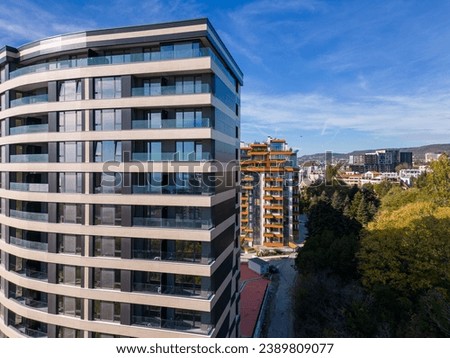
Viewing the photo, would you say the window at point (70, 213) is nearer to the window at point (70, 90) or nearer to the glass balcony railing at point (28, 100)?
the window at point (70, 90)

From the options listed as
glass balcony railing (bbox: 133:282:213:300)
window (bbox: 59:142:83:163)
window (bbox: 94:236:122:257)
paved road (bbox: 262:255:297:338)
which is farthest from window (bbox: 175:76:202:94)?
paved road (bbox: 262:255:297:338)

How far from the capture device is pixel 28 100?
1566 centimetres

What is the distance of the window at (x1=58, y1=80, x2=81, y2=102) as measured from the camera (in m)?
14.5

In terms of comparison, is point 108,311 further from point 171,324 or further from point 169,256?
point 169,256

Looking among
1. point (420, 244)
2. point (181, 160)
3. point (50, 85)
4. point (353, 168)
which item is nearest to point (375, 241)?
point (420, 244)

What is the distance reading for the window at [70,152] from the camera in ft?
46.9

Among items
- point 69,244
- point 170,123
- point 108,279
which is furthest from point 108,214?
point 170,123

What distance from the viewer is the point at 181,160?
13422 millimetres

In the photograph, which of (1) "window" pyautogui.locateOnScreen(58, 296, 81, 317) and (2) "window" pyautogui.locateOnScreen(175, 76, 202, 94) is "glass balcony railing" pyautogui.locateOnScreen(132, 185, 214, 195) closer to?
(2) "window" pyautogui.locateOnScreen(175, 76, 202, 94)

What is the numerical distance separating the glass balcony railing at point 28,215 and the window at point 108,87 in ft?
23.6

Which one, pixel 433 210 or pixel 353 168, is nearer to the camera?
pixel 433 210

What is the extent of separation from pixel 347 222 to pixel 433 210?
11093 millimetres

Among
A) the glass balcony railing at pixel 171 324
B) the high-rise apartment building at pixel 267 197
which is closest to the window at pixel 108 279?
the glass balcony railing at pixel 171 324
